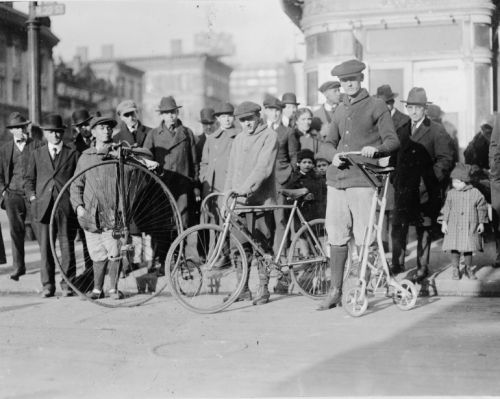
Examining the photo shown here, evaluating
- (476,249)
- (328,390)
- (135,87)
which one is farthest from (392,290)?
(135,87)

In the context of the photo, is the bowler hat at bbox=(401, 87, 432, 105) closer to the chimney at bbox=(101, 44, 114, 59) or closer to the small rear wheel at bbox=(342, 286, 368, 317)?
the small rear wheel at bbox=(342, 286, 368, 317)

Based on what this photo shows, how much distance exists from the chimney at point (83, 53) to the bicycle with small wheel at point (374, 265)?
60.7 m

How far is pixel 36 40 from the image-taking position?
1198cm

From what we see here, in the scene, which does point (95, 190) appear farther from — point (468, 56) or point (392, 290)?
point (468, 56)

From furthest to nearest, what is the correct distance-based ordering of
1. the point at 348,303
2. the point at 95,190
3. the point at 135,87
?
the point at 135,87, the point at 95,190, the point at 348,303

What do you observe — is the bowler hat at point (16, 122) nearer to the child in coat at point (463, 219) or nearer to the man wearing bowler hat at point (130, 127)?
the man wearing bowler hat at point (130, 127)

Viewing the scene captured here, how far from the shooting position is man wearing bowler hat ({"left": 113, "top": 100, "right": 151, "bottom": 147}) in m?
9.55

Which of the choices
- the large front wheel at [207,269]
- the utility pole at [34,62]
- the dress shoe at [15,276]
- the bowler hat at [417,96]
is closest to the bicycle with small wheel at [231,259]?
the large front wheel at [207,269]

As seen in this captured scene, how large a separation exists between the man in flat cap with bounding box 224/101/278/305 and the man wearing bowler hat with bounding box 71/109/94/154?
231cm

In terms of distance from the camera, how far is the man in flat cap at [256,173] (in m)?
7.57

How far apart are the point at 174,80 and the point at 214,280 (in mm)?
68560

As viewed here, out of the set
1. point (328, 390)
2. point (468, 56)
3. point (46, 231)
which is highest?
point (468, 56)

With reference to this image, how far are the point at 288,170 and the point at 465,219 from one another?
2213mm

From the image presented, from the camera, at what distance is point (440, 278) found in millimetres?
8359
